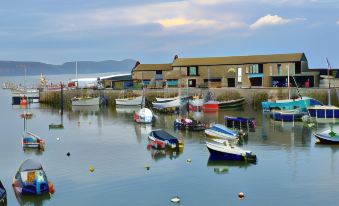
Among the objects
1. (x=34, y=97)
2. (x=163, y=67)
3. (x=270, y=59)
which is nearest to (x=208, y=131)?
(x=270, y=59)

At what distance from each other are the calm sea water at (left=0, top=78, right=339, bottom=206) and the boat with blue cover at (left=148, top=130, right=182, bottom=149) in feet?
3.60

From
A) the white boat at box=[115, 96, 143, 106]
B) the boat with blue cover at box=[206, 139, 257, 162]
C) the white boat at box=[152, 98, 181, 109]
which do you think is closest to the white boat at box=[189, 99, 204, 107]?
the white boat at box=[152, 98, 181, 109]

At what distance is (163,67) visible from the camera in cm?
12356

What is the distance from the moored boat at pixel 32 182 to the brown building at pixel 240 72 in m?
69.4

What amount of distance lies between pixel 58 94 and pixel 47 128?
5024 centimetres

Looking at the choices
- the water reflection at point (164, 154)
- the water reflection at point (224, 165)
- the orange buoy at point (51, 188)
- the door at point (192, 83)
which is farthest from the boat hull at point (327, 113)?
the orange buoy at point (51, 188)

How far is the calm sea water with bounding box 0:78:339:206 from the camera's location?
114 feet

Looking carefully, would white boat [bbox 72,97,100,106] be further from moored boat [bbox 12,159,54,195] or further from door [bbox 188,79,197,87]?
moored boat [bbox 12,159,54,195]

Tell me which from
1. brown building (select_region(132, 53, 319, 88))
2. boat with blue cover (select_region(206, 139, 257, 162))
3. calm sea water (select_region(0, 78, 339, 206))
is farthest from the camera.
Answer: brown building (select_region(132, 53, 319, 88))

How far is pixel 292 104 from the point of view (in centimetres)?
8556

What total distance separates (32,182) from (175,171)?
40.3ft

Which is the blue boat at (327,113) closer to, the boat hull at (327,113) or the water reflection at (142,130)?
the boat hull at (327,113)

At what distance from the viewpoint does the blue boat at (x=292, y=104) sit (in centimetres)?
8399

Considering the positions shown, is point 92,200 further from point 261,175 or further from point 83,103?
point 83,103
